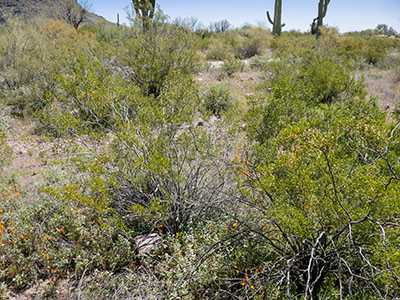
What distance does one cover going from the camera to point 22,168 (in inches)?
217

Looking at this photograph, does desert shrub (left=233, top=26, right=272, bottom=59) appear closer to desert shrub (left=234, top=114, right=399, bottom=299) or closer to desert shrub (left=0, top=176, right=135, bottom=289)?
desert shrub (left=0, top=176, right=135, bottom=289)

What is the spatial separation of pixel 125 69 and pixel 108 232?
6.51m

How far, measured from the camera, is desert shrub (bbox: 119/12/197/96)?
8258 mm

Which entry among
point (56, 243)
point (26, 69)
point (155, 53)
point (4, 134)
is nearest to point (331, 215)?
point (56, 243)

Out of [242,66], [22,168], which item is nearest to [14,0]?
[242,66]

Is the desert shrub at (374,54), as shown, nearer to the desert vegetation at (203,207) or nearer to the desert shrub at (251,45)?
the desert shrub at (251,45)

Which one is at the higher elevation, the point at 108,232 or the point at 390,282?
the point at 390,282

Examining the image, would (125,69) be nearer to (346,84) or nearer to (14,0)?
(346,84)

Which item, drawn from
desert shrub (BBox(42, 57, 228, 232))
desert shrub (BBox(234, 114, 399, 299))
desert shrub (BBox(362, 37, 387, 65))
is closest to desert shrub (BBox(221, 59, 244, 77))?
desert shrub (BBox(362, 37, 387, 65))

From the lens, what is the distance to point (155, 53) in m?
8.35

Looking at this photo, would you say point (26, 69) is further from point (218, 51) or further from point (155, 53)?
point (218, 51)

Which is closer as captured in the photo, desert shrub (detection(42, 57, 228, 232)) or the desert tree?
desert shrub (detection(42, 57, 228, 232))

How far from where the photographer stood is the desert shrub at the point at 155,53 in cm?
Answer: 826

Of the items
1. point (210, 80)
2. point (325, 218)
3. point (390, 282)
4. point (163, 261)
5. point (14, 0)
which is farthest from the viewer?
point (14, 0)
